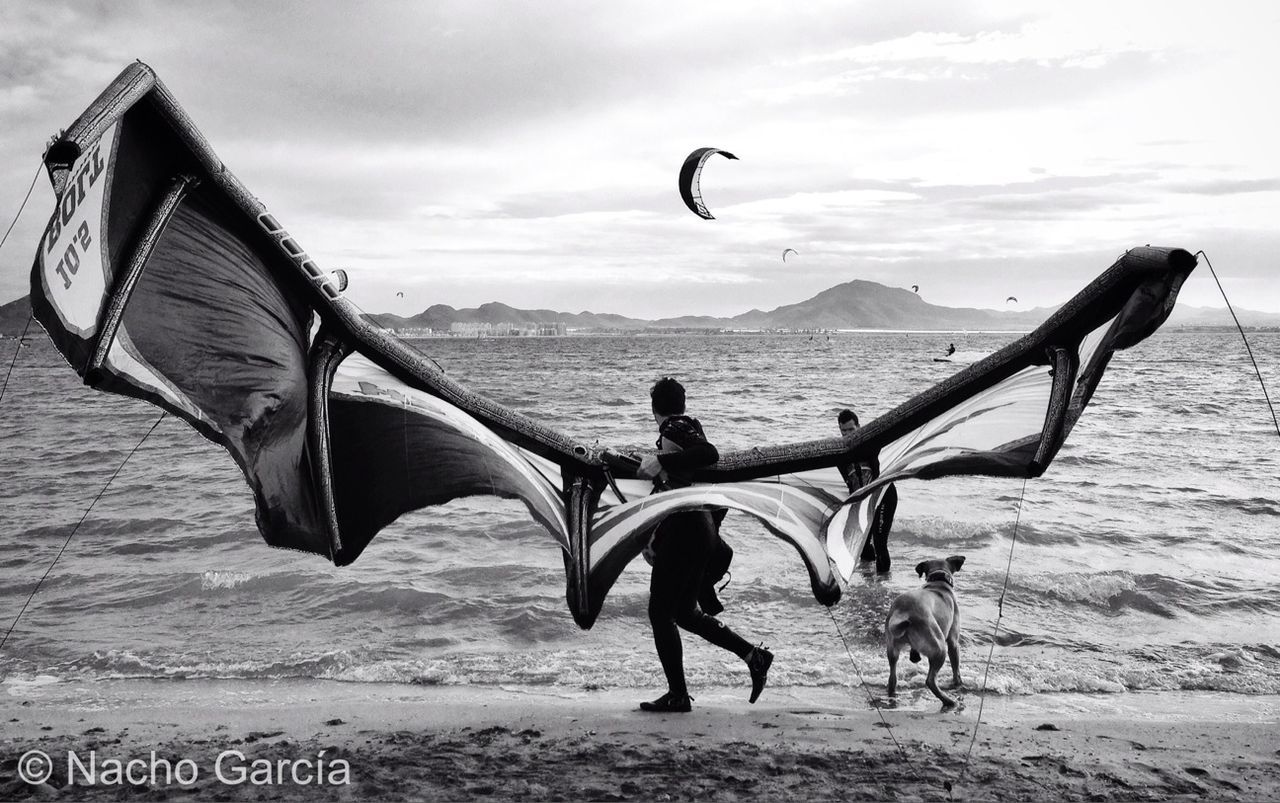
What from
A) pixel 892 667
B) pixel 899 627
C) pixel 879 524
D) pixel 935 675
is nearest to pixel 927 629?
pixel 899 627

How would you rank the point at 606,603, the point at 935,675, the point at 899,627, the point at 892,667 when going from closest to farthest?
the point at 935,675 < the point at 899,627 < the point at 892,667 < the point at 606,603

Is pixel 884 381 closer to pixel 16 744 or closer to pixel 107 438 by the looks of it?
pixel 107 438

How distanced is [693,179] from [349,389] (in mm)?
4240

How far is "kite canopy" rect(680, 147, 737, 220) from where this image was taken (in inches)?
303

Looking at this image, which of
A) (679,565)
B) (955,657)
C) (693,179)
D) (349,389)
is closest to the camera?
(349,389)

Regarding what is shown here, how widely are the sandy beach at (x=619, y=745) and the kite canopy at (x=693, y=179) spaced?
3957mm

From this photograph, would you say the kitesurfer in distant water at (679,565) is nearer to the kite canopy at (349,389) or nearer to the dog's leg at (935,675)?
the kite canopy at (349,389)

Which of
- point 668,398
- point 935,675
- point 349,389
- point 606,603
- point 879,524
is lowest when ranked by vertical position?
point 606,603

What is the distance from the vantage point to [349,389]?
14.7ft

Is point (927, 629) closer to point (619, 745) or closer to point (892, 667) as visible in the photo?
point (892, 667)

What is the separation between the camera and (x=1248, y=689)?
7.30m

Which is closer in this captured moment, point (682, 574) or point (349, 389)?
point (349, 389)

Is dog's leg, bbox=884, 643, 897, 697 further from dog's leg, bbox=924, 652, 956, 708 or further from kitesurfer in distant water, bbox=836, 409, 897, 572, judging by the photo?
kitesurfer in distant water, bbox=836, 409, 897, 572

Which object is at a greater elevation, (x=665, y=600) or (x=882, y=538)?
(x=665, y=600)
